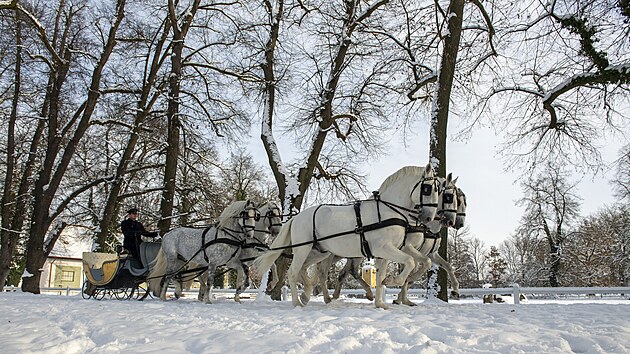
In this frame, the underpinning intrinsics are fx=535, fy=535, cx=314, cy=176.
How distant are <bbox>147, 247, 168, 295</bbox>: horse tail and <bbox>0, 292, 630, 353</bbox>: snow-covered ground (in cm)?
488

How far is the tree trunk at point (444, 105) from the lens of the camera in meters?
10.4

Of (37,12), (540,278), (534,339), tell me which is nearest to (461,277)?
(540,278)

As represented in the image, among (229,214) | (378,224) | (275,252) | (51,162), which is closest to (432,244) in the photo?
(378,224)

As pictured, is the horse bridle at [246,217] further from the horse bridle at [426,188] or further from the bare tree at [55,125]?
the bare tree at [55,125]

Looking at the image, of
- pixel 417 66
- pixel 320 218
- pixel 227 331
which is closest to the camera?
pixel 227 331

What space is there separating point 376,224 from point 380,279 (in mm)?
822

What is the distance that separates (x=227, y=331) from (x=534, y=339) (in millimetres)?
2814

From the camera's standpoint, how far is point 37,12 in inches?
717

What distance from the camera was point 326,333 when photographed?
494 centimetres

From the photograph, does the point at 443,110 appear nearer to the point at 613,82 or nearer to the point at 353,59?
the point at 613,82

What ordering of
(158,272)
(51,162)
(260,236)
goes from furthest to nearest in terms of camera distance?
(51,162)
(158,272)
(260,236)

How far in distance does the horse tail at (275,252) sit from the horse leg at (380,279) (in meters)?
1.88

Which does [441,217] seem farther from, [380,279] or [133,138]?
[133,138]

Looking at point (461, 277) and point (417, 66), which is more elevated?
point (417, 66)
